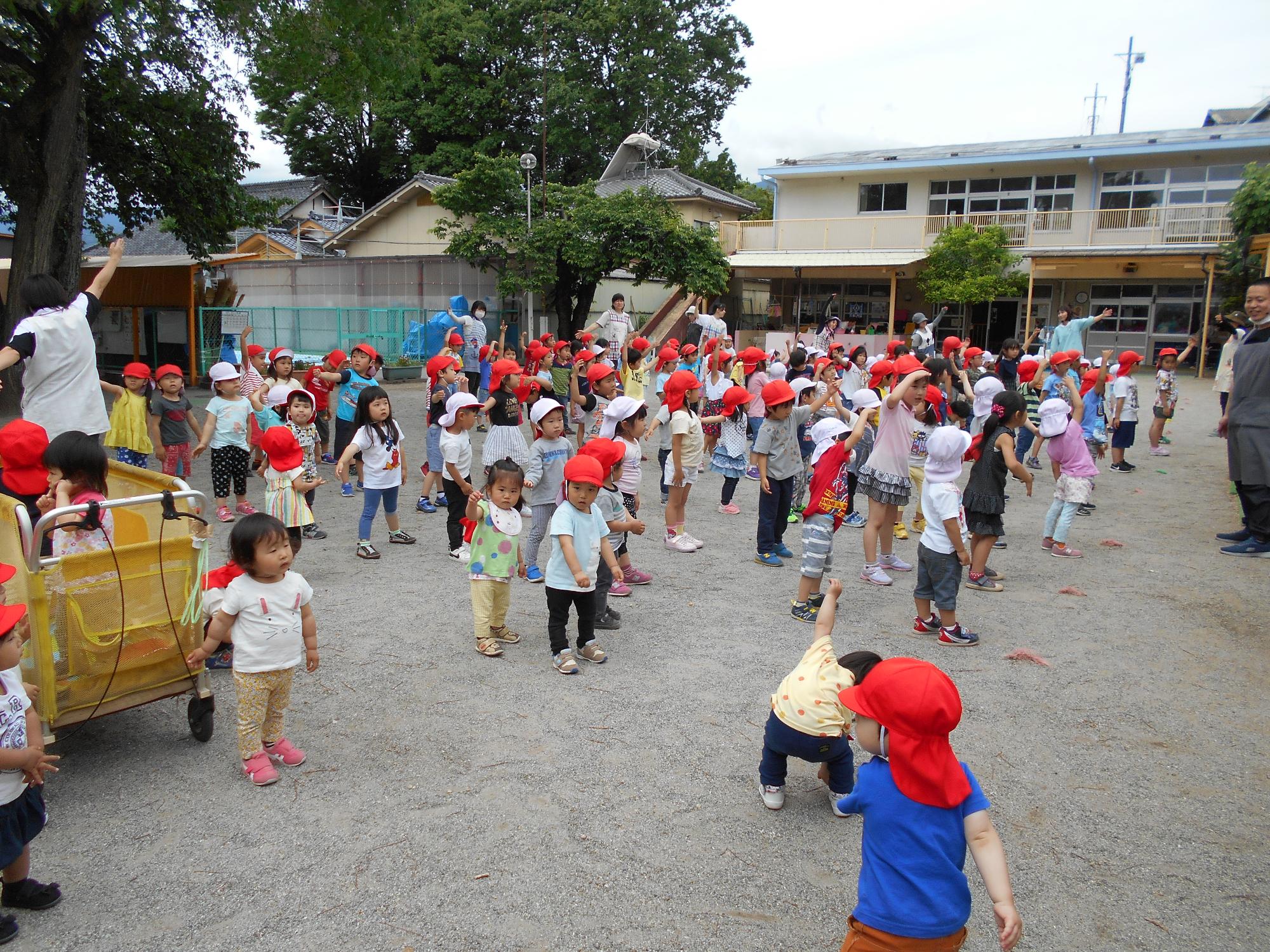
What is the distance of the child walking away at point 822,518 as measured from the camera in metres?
5.98

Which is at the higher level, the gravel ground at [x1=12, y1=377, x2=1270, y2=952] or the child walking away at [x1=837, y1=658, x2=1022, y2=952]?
the child walking away at [x1=837, y1=658, x2=1022, y2=952]

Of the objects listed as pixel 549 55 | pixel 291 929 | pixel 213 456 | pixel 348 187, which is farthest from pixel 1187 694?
pixel 348 187

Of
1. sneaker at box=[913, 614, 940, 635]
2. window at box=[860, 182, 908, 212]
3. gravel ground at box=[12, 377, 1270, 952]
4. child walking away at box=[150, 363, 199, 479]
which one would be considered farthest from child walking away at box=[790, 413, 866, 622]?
window at box=[860, 182, 908, 212]

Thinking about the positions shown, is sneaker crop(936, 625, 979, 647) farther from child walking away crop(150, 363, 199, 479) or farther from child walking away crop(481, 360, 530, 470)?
child walking away crop(150, 363, 199, 479)

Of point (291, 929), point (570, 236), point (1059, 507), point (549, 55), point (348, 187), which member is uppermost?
point (549, 55)

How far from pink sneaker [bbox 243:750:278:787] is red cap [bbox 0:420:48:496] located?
6.55 feet

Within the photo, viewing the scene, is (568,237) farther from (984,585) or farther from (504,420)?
(984,585)

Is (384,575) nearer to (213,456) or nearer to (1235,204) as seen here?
(213,456)

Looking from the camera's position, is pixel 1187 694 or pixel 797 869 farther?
pixel 1187 694

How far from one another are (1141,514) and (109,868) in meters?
10.0

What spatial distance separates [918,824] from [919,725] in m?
0.32

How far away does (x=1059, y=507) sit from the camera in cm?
818

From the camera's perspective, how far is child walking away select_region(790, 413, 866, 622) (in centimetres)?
598

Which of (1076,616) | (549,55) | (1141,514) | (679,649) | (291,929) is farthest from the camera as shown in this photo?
(549,55)
